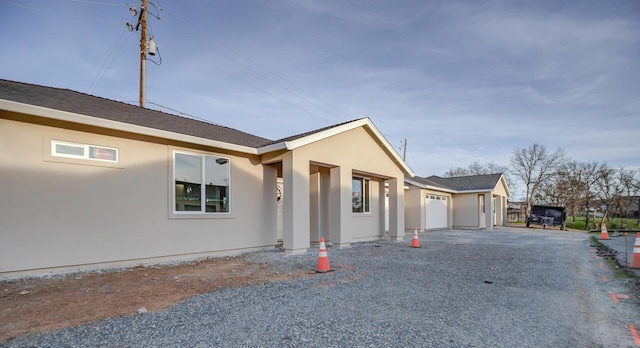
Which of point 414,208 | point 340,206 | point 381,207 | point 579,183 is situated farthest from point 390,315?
point 579,183

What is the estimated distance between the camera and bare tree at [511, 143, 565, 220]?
35750 mm

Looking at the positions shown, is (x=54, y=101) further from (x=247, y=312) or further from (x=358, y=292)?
(x=358, y=292)

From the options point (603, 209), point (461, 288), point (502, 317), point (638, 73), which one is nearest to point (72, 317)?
point (502, 317)

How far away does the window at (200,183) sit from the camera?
8.13 metres

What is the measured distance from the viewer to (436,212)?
22422mm

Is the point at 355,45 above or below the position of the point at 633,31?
above

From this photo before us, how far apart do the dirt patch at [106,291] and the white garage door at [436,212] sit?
53.4 ft

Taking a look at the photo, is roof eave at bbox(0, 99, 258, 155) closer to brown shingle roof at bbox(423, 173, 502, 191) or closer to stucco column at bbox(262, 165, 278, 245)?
stucco column at bbox(262, 165, 278, 245)

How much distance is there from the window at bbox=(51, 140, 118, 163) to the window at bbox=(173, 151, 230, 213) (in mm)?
1402

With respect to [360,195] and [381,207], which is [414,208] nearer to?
[381,207]

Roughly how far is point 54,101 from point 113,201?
2542mm

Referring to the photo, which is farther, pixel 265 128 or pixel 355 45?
pixel 265 128

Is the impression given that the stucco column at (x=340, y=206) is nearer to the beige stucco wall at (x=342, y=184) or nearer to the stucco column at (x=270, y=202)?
the beige stucco wall at (x=342, y=184)

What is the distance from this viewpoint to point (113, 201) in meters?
6.93
